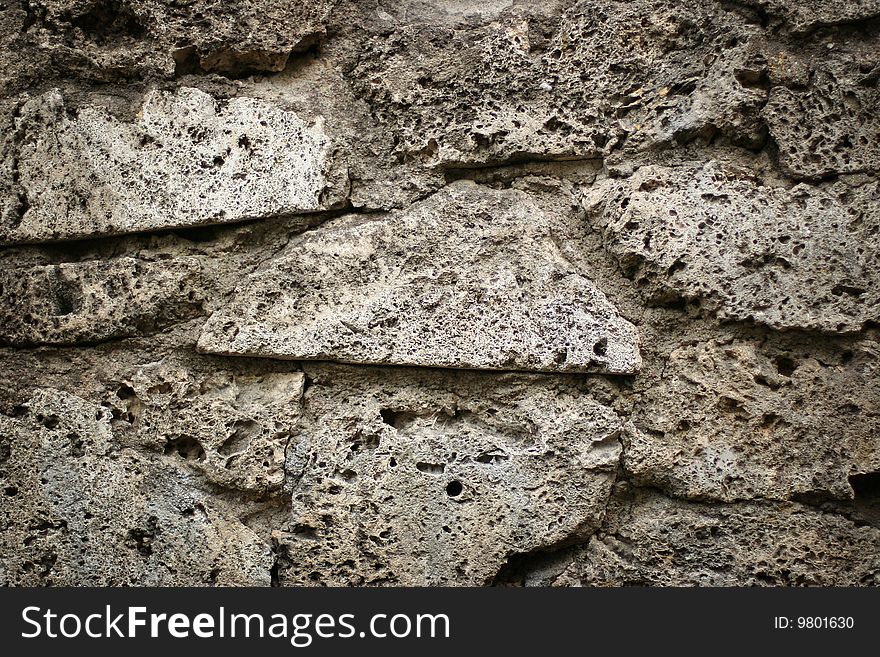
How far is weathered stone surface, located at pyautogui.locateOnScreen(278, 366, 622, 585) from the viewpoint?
3.70ft

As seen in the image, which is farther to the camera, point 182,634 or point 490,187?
point 490,187

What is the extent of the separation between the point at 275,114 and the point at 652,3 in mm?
591

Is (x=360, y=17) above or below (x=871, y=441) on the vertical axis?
above

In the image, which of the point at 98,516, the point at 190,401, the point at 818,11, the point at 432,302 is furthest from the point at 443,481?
the point at 818,11

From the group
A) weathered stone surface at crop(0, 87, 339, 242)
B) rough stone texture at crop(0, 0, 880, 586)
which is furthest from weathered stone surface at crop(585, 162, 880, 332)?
weathered stone surface at crop(0, 87, 339, 242)

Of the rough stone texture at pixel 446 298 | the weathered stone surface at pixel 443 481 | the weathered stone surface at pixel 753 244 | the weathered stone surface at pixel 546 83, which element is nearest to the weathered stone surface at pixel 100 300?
the rough stone texture at pixel 446 298

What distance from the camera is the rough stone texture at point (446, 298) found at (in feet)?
3.69

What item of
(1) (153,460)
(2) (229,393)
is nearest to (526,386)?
(2) (229,393)

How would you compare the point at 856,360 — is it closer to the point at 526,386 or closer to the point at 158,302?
the point at 526,386

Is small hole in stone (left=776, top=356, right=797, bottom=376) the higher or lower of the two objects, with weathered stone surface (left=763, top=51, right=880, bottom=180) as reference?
lower

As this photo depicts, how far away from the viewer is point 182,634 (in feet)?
3.60

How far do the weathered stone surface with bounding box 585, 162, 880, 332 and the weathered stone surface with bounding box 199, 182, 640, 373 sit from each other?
0.11 meters

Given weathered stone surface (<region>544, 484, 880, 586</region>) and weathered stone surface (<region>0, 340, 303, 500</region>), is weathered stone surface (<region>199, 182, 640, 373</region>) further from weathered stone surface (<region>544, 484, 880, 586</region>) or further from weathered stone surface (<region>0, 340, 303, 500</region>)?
weathered stone surface (<region>544, 484, 880, 586</region>)

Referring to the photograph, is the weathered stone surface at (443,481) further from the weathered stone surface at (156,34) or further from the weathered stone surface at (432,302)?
the weathered stone surface at (156,34)
